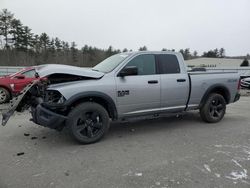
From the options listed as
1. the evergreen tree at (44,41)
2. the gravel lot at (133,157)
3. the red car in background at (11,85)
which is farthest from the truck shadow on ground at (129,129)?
the evergreen tree at (44,41)

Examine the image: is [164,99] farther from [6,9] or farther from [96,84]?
[6,9]

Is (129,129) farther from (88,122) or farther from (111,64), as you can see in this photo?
(111,64)

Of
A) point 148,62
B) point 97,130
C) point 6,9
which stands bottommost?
point 97,130

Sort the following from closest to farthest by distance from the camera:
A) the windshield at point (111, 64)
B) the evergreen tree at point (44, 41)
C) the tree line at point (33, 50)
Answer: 1. the windshield at point (111, 64)
2. the tree line at point (33, 50)
3. the evergreen tree at point (44, 41)

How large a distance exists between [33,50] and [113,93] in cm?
5322

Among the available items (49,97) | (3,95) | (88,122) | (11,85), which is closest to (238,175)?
(88,122)

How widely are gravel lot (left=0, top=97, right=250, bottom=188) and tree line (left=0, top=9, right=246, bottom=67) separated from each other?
38994mm

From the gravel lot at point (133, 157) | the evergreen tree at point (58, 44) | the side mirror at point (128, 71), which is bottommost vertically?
the gravel lot at point (133, 157)

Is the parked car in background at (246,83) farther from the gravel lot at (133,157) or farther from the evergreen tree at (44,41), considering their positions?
the evergreen tree at (44,41)

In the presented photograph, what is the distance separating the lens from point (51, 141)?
16.8 ft

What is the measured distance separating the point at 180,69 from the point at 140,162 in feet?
9.44

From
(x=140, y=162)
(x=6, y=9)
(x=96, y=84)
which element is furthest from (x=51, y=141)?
(x=6, y=9)

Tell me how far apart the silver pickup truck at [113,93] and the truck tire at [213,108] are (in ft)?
0.09

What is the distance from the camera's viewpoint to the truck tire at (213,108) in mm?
6359
